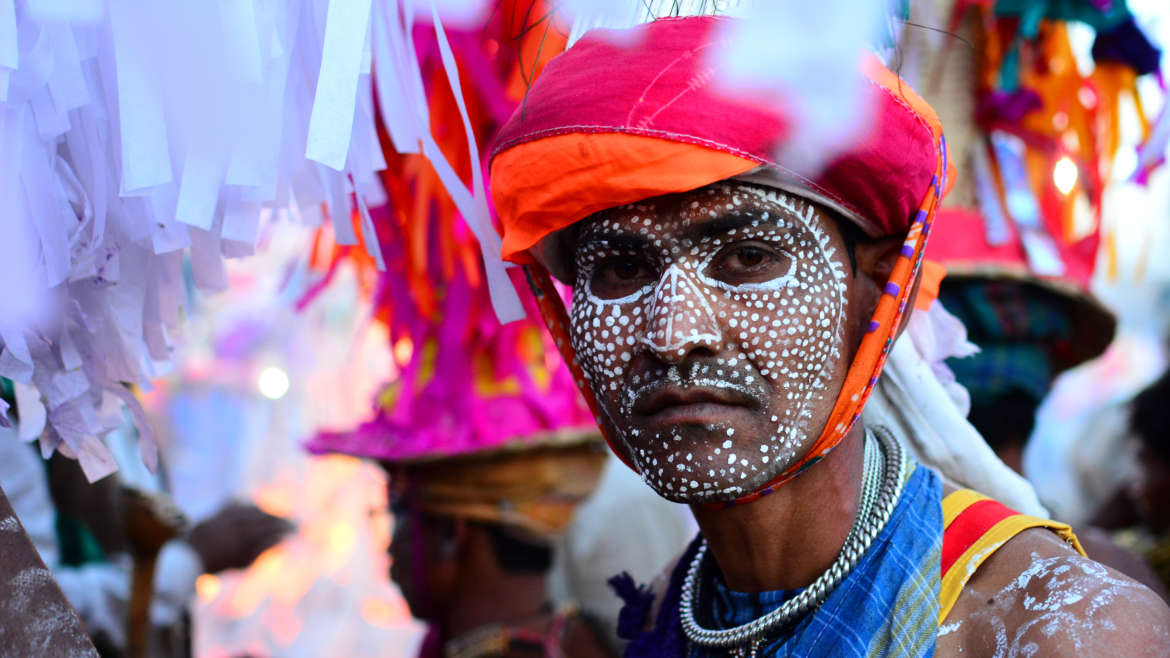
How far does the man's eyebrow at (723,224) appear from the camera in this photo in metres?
1.78

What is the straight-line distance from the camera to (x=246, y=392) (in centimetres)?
851

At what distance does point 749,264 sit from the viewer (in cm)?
182

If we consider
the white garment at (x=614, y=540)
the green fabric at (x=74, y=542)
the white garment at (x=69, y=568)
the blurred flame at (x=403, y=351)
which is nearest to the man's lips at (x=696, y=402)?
the white garment at (x=69, y=568)

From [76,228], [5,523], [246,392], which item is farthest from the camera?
[246,392]

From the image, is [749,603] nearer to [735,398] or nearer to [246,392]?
[735,398]

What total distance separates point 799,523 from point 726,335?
0.35 metres

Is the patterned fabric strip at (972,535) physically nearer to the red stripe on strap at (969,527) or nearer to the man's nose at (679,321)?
the red stripe on strap at (969,527)

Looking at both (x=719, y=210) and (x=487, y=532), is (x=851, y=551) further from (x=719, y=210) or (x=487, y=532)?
(x=487, y=532)

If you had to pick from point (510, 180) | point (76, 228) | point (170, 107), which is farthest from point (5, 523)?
point (510, 180)

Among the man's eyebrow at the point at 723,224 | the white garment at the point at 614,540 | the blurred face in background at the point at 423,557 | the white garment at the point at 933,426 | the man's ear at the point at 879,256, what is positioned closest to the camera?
the man's eyebrow at the point at 723,224

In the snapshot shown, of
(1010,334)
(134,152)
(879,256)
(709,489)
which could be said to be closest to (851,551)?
(709,489)

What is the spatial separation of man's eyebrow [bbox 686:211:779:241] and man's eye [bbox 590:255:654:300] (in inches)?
4.6

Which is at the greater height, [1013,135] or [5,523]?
[5,523]

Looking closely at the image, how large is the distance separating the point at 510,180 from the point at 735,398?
1.72ft
